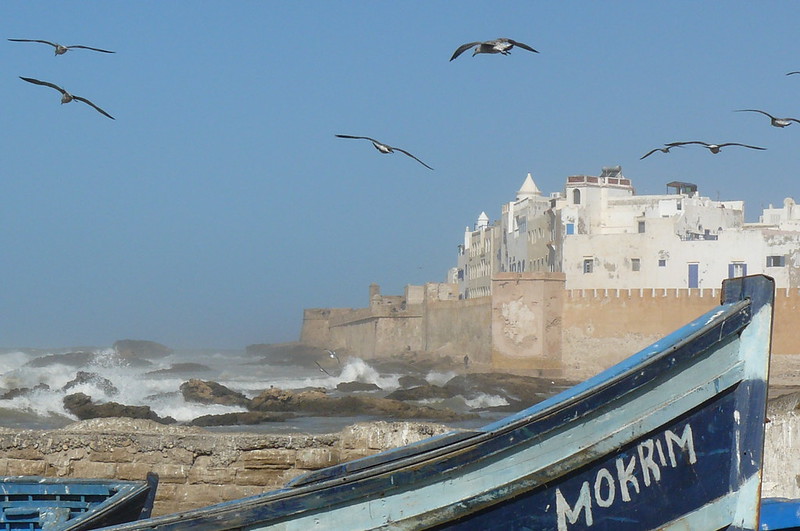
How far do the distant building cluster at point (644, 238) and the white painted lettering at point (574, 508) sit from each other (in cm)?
3106

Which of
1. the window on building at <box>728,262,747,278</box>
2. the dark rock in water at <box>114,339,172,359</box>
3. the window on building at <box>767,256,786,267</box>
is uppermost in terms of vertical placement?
the window on building at <box>767,256,786,267</box>

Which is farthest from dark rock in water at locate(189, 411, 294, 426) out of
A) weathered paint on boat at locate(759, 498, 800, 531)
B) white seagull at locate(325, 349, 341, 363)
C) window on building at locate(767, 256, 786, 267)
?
white seagull at locate(325, 349, 341, 363)

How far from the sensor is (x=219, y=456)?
19.4 feet

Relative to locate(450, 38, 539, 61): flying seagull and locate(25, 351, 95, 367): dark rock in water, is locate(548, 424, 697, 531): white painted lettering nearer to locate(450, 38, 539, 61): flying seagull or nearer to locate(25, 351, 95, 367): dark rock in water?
locate(450, 38, 539, 61): flying seagull

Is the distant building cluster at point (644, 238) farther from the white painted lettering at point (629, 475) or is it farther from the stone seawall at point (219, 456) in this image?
the white painted lettering at point (629, 475)

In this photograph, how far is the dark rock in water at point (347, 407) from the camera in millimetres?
22562

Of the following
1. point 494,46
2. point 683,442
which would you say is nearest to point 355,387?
point 494,46

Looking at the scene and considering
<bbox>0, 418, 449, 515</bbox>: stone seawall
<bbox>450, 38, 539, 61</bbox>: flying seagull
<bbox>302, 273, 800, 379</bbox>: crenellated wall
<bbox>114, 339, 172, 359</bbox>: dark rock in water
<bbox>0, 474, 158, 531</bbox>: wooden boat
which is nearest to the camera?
<bbox>0, 474, 158, 531</bbox>: wooden boat

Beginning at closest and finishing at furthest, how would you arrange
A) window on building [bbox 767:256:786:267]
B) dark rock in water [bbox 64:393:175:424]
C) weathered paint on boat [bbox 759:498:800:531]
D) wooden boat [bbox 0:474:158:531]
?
weathered paint on boat [bbox 759:498:800:531] → wooden boat [bbox 0:474:158:531] → dark rock in water [bbox 64:393:175:424] → window on building [bbox 767:256:786:267]

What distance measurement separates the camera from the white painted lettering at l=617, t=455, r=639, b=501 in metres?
3.39

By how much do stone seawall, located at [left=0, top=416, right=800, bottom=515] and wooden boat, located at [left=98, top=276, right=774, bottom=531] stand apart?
2.48m

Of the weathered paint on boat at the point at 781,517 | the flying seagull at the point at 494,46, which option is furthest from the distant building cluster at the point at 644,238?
the weathered paint on boat at the point at 781,517

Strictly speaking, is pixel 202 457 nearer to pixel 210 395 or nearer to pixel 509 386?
pixel 210 395

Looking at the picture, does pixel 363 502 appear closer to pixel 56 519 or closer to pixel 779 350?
pixel 56 519
